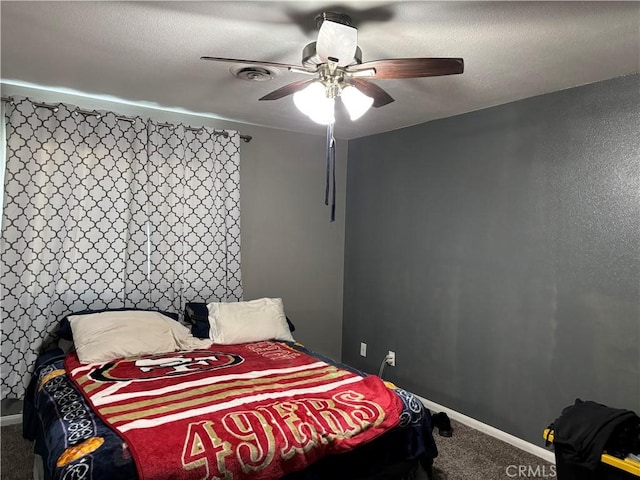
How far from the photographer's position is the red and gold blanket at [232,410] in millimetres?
1876

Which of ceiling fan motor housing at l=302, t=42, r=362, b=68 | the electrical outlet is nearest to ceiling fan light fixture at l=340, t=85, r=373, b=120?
ceiling fan motor housing at l=302, t=42, r=362, b=68

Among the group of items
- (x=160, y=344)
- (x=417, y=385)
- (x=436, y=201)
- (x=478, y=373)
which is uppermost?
(x=436, y=201)

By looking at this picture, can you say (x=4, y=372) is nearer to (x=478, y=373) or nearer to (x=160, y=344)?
(x=160, y=344)

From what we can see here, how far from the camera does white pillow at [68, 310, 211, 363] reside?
2922 millimetres

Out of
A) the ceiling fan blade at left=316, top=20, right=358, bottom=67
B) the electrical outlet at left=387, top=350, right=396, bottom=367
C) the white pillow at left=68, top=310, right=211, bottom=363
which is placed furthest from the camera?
the electrical outlet at left=387, top=350, right=396, bottom=367

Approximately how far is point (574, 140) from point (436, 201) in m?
1.08

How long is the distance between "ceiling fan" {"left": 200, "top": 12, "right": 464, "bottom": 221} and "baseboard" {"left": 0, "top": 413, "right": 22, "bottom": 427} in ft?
8.83

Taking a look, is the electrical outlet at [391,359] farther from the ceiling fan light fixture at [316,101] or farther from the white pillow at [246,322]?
the ceiling fan light fixture at [316,101]

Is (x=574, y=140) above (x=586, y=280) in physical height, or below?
above

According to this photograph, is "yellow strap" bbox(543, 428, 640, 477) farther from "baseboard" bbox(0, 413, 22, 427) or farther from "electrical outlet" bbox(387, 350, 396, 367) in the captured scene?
"baseboard" bbox(0, 413, 22, 427)

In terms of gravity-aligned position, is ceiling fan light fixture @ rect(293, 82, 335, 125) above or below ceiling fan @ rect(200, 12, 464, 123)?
below

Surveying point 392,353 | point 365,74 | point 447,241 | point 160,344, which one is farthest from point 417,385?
point 365,74

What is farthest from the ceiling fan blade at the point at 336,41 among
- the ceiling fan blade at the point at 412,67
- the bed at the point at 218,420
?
the bed at the point at 218,420

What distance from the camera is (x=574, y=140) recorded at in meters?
2.84
